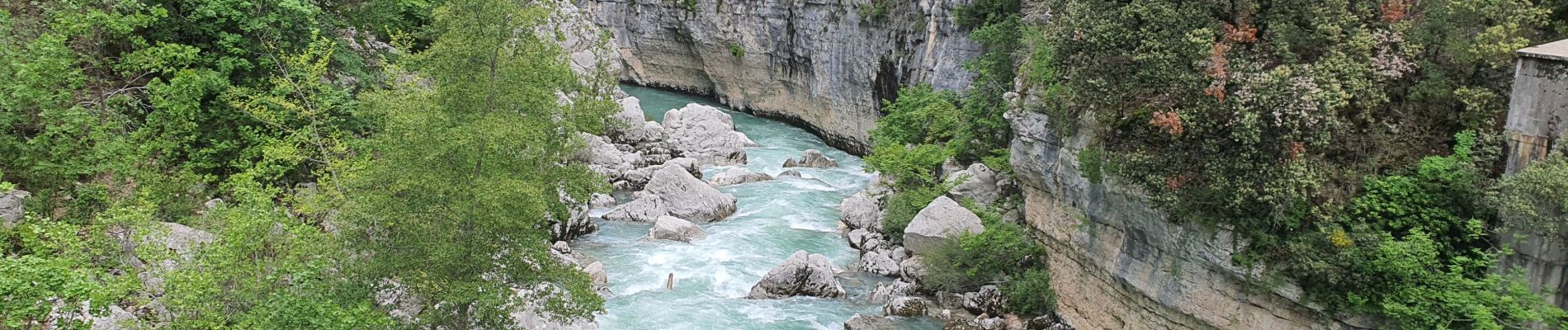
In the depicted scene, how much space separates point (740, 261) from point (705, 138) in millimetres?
15862

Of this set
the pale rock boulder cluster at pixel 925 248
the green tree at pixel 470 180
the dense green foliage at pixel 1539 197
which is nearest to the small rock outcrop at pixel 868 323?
the pale rock boulder cluster at pixel 925 248

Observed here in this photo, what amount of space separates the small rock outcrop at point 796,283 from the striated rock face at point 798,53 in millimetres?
13764

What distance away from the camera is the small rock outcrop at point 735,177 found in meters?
35.3

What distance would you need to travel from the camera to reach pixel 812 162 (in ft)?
131

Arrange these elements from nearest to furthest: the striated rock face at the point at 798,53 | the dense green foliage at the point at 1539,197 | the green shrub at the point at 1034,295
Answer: the dense green foliage at the point at 1539,197 → the green shrub at the point at 1034,295 → the striated rock face at the point at 798,53

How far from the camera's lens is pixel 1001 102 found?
28750 mm

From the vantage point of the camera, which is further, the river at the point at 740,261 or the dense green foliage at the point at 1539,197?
the river at the point at 740,261

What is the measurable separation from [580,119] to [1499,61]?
14.3 m

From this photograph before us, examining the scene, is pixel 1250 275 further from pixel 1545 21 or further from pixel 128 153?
pixel 128 153

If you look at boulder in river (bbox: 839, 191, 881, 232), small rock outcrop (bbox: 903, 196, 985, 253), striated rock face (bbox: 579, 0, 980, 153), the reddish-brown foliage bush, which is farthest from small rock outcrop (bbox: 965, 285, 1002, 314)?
striated rock face (bbox: 579, 0, 980, 153)

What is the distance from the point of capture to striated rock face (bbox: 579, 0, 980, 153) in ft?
126

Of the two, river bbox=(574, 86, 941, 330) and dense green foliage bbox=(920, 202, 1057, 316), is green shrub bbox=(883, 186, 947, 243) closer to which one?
river bbox=(574, 86, 941, 330)

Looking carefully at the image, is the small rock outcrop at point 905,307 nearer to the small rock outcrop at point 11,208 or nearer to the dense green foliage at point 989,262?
the dense green foliage at point 989,262

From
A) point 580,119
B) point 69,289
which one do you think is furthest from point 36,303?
point 580,119
